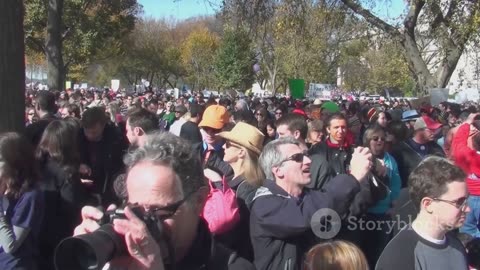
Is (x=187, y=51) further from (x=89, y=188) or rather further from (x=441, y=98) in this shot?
(x=89, y=188)

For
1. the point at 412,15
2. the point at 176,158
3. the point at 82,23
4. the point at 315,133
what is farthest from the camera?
the point at 82,23

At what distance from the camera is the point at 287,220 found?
140 inches

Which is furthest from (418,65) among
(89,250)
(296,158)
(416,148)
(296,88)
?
(89,250)

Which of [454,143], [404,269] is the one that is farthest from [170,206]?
[454,143]

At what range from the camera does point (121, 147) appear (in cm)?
680

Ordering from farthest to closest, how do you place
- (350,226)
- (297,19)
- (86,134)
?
1. (297,19)
2. (86,134)
3. (350,226)

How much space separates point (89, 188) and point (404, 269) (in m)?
3.16

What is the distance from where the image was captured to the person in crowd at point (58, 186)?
4555 millimetres

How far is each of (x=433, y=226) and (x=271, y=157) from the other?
1.00 m

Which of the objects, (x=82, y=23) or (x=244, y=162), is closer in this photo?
(x=244, y=162)

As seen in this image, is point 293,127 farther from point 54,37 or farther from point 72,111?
point 54,37

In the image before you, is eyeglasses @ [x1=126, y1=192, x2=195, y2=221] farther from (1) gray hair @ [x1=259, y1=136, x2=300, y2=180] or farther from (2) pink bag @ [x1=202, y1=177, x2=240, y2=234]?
(1) gray hair @ [x1=259, y1=136, x2=300, y2=180]

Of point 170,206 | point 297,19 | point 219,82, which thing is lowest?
point 219,82

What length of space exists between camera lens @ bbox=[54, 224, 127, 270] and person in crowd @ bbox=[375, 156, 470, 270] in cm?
197
